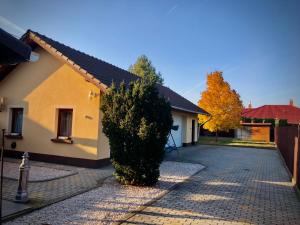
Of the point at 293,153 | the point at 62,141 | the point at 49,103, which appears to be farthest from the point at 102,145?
the point at 293,153

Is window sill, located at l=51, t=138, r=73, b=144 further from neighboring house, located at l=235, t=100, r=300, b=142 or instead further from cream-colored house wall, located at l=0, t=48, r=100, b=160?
neighboring house, located at l=235, t=100, r=300, b=142

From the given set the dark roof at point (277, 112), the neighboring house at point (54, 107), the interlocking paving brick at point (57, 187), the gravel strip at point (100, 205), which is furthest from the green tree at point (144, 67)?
the gravel strip at point (100, 205)

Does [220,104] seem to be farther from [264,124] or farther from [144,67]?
[144,67]

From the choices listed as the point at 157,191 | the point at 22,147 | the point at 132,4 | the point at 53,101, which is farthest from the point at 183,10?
the point at 22,147

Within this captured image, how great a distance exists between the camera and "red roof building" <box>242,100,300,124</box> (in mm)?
41125

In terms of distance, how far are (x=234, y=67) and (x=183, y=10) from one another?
1100cm

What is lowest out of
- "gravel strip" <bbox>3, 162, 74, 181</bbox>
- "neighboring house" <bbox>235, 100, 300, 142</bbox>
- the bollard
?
"gravel strip" <bbox>3, 162, 74, 181</bbox>

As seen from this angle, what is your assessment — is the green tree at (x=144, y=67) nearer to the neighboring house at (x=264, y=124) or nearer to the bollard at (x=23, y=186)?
the neighboring house at (x=264, y=124)

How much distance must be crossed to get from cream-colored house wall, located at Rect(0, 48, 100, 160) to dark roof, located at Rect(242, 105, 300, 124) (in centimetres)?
3599

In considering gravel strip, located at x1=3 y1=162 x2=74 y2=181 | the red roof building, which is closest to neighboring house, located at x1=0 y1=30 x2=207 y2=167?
gravel strip, located at x1=3 y1=162 x2=74 y2=181

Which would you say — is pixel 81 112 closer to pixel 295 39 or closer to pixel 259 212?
pixel 259 212

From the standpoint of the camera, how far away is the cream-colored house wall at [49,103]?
1025 cm

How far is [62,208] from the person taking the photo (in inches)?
210

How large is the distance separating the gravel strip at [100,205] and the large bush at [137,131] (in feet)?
1.66
